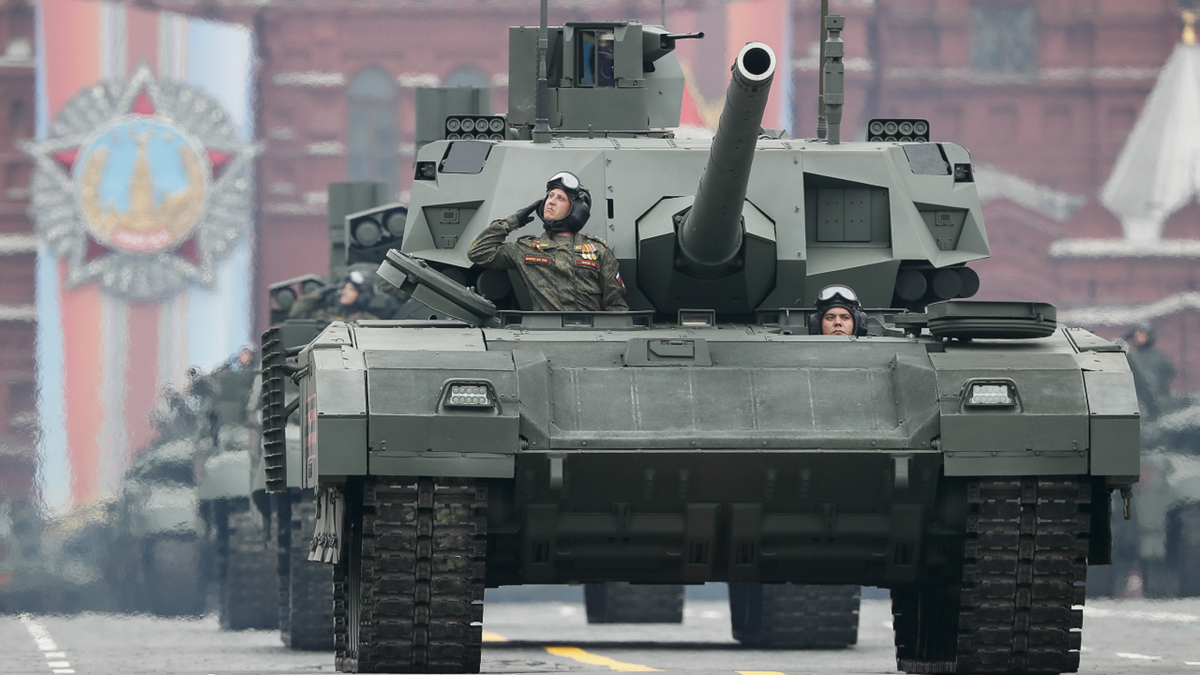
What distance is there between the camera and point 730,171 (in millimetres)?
12516

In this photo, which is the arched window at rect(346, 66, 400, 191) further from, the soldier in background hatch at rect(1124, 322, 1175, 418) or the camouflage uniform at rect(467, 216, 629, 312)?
the camouflage uniform at rect(467, 216, 629, 312)

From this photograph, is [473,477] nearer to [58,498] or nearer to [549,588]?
[58,498]

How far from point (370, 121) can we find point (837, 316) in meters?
48.5

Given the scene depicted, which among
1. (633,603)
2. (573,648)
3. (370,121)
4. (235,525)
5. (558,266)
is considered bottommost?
(573,648)

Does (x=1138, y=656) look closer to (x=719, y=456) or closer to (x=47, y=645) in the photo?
(x=719, y=456)

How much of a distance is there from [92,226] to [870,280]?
43.2 m

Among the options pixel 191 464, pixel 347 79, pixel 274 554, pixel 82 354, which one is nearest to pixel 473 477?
pixel 274 554

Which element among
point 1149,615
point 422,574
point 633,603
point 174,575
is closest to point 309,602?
point 633,603

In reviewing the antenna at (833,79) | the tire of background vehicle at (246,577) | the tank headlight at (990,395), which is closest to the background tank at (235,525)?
the tire of background vehicle at (246,577)

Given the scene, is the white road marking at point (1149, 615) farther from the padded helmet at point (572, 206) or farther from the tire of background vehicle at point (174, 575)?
the padded helmet at point (572, 206)

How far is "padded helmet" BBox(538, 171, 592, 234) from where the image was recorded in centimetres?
1385

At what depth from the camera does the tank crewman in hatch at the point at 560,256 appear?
13836 millimetres

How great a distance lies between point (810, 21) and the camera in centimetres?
6116

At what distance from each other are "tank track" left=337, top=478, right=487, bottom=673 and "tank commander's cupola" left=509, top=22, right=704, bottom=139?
457 centimetres
